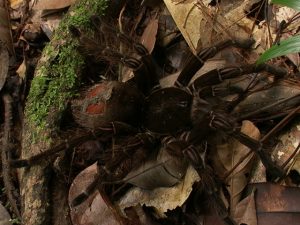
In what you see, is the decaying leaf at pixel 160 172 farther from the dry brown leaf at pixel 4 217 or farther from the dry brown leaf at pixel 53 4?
the dry brown leaf at pixel 53 4

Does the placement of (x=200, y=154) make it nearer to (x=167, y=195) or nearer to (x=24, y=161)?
(x=167, y=195)

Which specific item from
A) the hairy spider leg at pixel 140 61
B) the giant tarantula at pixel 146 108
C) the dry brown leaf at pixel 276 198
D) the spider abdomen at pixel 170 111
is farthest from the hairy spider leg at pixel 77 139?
the dry brown leaf at pixel 276 198

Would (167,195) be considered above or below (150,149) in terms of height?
below

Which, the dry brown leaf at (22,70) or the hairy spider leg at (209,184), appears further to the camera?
the dry brown leaf at (22,70)

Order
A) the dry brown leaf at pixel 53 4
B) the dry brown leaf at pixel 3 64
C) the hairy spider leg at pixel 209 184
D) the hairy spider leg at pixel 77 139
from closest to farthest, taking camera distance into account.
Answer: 1. the hairy spider leg at pixel 209 184
2. the hairy spider leg at pixel 77 139
3. the dry brown leaf at pixel 3 64
4. the dry brown leaf at pixel 53 4

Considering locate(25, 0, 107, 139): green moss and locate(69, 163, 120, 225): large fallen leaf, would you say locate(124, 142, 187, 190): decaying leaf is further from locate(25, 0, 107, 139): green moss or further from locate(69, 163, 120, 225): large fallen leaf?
locate(25, 0, 107, 139): green moss

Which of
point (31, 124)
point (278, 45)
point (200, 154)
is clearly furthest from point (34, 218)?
point (278, 45)
